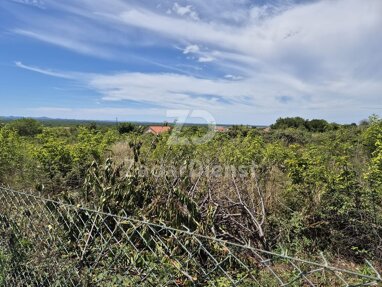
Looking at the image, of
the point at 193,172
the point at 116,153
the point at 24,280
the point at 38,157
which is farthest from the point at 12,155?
the point at 24,280

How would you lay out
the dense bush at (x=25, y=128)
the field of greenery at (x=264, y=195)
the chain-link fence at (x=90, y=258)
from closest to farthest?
the chain-link fence at (x=90, y=258), the field of greenery at (x=264, y=195), the dense bush at (x=25, y=128)

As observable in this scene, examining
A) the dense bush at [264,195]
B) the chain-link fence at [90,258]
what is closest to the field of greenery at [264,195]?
the dense bush at [264,195]

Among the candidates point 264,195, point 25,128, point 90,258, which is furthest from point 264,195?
point 25,128

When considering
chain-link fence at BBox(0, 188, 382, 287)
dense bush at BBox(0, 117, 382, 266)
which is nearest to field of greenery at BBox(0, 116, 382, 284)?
dense bush at BBox(0, 117, 382, 266)

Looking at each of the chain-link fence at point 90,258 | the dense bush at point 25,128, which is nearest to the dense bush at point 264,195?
the chain-link fence at point 90,258

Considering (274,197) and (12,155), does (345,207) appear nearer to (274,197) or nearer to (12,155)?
(274,197)

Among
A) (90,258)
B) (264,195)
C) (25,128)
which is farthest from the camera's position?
(25,128)

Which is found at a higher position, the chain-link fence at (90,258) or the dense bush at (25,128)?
the dense bush at (25,128)

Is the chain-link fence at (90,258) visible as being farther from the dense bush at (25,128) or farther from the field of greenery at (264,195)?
the dense bush at (25,128)

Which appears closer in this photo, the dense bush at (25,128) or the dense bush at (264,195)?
the dense bush at (264,195)

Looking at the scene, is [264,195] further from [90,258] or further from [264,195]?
[90,258]

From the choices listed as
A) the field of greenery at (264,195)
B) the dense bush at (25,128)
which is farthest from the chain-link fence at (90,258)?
the dense bush at (25,128)

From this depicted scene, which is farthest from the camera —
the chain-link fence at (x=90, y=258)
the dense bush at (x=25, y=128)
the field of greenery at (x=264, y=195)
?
the dense bush at (x=25, y=128)

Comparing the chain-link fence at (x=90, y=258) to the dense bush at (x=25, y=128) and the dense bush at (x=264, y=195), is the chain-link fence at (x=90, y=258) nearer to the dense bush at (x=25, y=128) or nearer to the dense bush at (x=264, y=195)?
the dense bush at (x=264, y=195)
